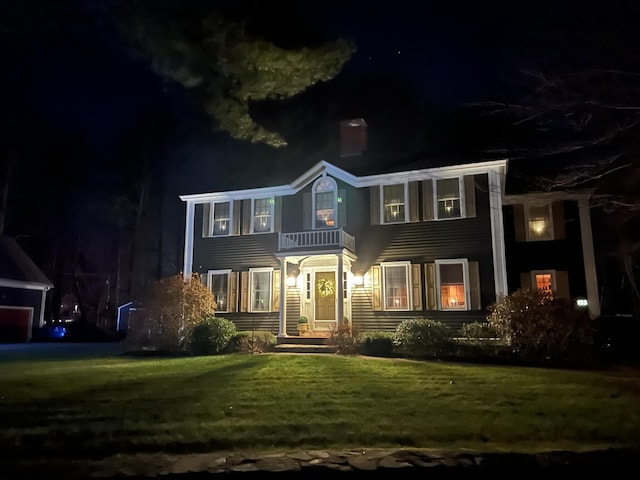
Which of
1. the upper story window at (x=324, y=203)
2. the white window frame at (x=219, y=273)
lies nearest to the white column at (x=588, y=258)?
the upper story window at (x=324, y=203)

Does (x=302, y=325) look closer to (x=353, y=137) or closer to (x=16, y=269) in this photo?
(x=353, y=137)

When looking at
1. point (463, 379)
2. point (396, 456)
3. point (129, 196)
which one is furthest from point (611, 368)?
point (129, 196)

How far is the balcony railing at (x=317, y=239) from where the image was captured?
16062 millimetres

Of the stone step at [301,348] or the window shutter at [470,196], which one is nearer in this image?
the stone step at [301,348]

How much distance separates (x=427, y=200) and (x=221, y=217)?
25.7 feet

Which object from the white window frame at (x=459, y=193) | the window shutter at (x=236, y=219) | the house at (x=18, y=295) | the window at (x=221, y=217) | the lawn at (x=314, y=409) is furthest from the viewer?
the house at (x=18, y=295)

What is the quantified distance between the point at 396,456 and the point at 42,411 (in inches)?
212

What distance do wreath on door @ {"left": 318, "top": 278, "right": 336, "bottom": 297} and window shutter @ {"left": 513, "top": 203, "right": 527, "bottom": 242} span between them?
681 centimetres

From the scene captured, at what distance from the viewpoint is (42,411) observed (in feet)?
24.2

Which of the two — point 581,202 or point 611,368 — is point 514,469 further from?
point 581,202

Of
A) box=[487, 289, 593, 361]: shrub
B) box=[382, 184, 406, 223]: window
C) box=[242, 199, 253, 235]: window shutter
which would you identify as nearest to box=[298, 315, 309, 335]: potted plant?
box=[242, 199, 253, 235]: window shutter

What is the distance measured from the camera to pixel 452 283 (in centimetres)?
1582

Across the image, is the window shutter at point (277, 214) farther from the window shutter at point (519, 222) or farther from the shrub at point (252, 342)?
the window shutter at point (519, 222)

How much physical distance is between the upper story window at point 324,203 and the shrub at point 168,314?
4.96 metres
